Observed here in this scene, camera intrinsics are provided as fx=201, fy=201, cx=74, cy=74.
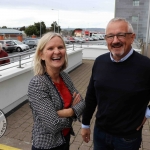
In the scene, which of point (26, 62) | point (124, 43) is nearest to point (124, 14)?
point (26, 62)

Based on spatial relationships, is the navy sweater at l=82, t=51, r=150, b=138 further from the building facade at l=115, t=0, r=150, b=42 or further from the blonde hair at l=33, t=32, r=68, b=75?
the building facade at l=115, t=0, r=150, b=42

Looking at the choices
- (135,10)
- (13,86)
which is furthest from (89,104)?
(135,10)

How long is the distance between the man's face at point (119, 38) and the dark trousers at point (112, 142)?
79 cm

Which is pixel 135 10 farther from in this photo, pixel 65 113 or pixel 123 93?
pixel 65 113

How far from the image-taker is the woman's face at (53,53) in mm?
1733

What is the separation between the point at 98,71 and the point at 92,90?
264mm

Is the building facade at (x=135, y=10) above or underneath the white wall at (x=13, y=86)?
above

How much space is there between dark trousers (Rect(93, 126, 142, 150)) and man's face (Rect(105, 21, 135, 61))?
79cm

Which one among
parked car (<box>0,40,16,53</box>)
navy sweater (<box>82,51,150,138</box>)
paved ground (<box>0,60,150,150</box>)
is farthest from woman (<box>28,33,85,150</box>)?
parked car (<box>0,40,16,53</box>)

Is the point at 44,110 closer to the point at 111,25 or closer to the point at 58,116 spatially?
the point at 58,116

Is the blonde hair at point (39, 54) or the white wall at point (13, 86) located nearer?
the blonde hair at point (39, 54)

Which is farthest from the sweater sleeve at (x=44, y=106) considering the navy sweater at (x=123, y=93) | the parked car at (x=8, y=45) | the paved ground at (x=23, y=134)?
the parked car at (x=8, y=45)

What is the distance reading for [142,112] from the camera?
193 cm

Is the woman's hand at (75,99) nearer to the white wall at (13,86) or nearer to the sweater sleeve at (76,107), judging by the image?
the sweater sleeve at (76,107)
